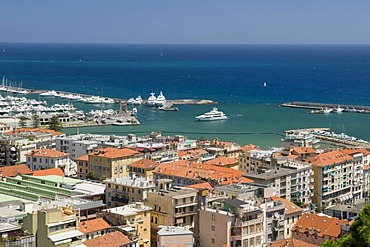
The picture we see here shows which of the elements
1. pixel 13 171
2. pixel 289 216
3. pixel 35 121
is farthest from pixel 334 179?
pixel 35 121

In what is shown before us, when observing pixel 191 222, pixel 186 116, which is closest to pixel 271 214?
pixel 191 222

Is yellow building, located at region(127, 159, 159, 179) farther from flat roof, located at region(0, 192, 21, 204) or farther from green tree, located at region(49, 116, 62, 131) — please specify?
green tree, located at region(49, 116, 62, 131)

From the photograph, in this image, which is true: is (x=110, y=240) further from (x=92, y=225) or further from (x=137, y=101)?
(x=137, y=101)

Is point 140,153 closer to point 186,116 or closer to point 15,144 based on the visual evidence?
point 15,144

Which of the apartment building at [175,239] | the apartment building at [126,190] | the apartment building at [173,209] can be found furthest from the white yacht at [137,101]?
the apartment building at [175,239]

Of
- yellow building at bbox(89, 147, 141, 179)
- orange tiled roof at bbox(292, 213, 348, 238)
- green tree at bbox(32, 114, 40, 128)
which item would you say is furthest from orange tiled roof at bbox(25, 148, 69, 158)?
green tree at bbox(32, 114, 40, 128)

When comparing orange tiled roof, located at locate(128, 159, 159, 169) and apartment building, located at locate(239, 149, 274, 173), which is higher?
orange tiled roof, located at locate(128, 159, 159, 169)

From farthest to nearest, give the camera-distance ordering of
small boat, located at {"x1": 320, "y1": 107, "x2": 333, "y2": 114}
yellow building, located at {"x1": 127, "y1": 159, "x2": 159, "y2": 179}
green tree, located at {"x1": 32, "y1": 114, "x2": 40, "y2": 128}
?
small boat, located at {"x1": 320, "y1": 107, "x2": 333, "y2": 114} → green tree, located at {"x1": 32, "y1": 114, "x2": 40, "y2": 128} → yellow building, located at {"x1": 127, "y1": 159, "x2": 159, "y2": 179}
